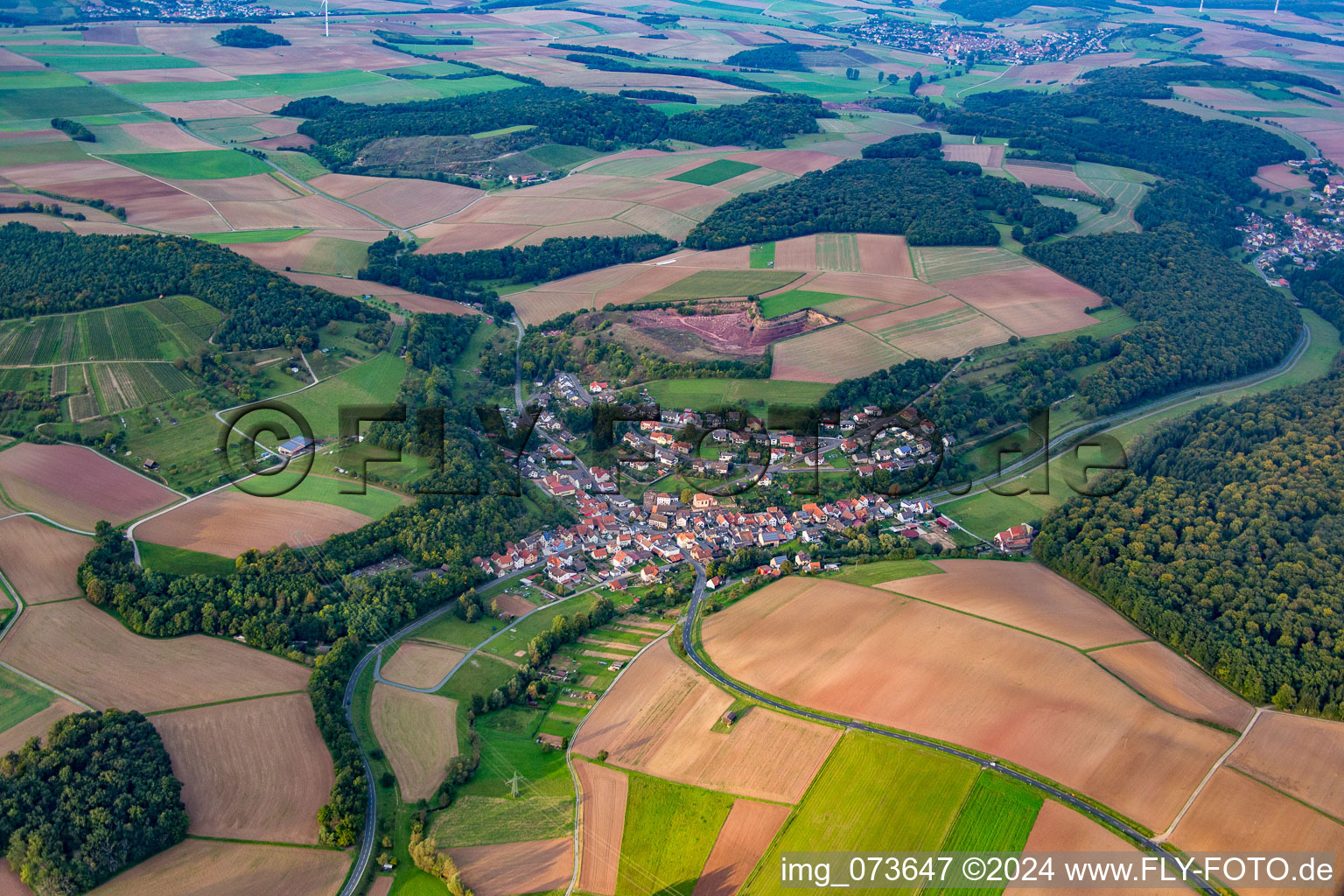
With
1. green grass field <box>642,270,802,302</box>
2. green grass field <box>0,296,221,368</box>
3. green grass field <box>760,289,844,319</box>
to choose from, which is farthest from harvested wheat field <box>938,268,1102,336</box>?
green grass field <box>0,296,221,368</box>

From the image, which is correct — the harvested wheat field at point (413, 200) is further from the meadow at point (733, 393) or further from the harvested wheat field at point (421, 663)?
the harvested wheat field at point (421, 663)

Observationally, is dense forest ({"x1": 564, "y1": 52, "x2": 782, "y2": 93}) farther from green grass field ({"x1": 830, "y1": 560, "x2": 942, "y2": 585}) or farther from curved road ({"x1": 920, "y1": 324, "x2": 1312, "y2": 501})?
green grass field ({"x1": 830, "y1": 560, "x2": 942, "y2": 585})

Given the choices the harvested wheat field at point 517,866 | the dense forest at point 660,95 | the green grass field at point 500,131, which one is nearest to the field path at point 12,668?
the harvested wheat field at point 517,866

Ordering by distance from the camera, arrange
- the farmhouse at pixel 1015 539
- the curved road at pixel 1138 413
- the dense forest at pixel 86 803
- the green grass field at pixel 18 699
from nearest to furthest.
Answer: the dense forest at pixel 86 803, the green grass field at pixel 18 699, the farmhouse at pixel 1015 539, the curved road at pixel 1138 413

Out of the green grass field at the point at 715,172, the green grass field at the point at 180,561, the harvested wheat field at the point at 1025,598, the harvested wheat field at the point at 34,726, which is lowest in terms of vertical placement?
the harvested wheat field at the point at 34,726

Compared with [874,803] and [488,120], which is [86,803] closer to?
[874,803]

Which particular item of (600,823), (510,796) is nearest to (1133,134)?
(600,823)
